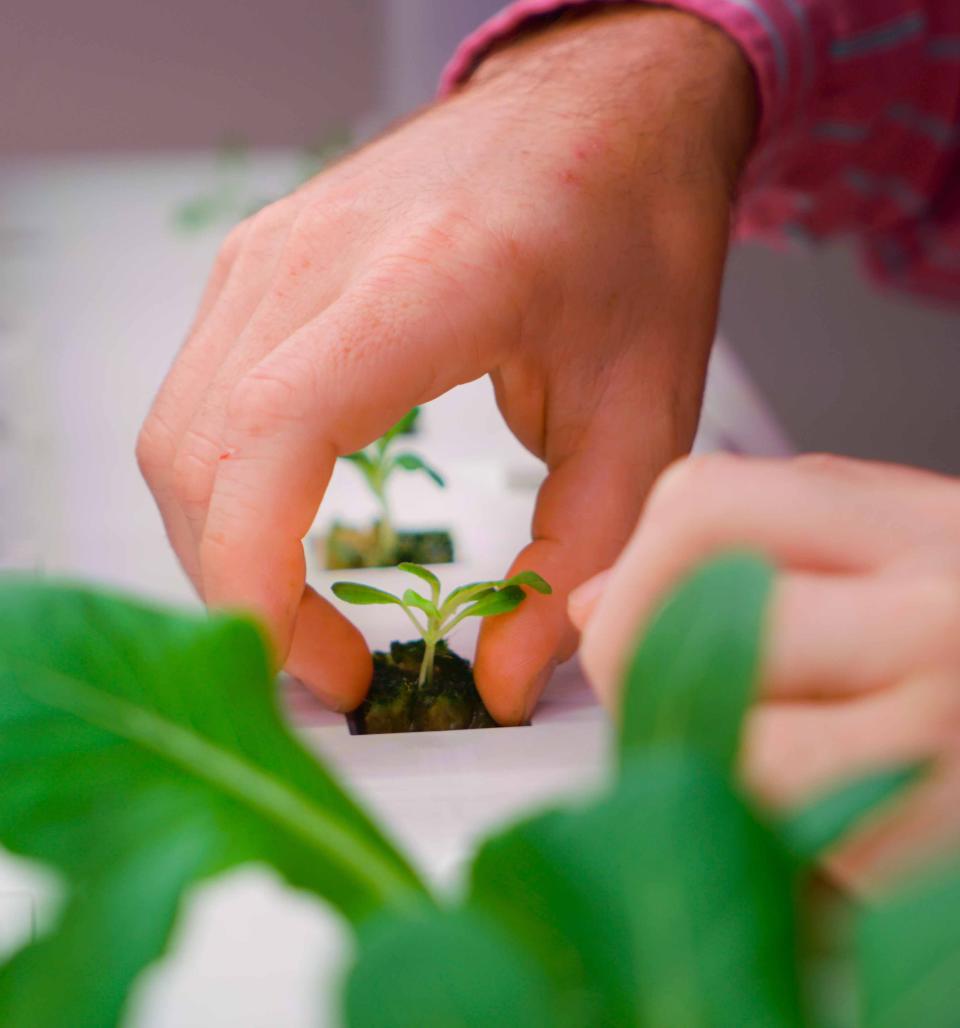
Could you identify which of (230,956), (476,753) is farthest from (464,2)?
(230,956)

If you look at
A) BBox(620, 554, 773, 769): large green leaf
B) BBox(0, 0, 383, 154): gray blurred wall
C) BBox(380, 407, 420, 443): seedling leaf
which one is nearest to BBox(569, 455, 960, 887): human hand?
BBox(620, 554, 773, 769): large green leaf

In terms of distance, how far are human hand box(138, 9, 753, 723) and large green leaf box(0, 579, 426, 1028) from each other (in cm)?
33

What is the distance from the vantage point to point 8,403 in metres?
1.29

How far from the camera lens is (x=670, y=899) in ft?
0.45

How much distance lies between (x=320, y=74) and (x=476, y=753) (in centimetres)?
274

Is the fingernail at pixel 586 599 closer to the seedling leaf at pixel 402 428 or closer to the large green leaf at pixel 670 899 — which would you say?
the large green leaf at pixel 670 899

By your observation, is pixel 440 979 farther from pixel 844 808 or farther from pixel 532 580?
pixel 532 580

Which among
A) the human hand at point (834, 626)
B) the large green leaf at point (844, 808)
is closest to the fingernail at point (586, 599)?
the human hand at point (834, 626)

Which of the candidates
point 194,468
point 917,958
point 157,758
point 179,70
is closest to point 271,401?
point 194,468

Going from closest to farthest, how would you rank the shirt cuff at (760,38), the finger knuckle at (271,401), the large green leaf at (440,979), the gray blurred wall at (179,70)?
the large green leaf at (440,979)
the finger knuckle at (271,401)
the shirt cuff at (760,38)
the gray blurred wall at (179,70)

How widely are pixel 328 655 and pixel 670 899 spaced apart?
0.47 meters

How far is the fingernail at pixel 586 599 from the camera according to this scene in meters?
0.32

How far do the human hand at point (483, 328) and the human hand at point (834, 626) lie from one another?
33cm

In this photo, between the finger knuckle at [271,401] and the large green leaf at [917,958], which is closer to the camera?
the large green leaf at [917,958]
